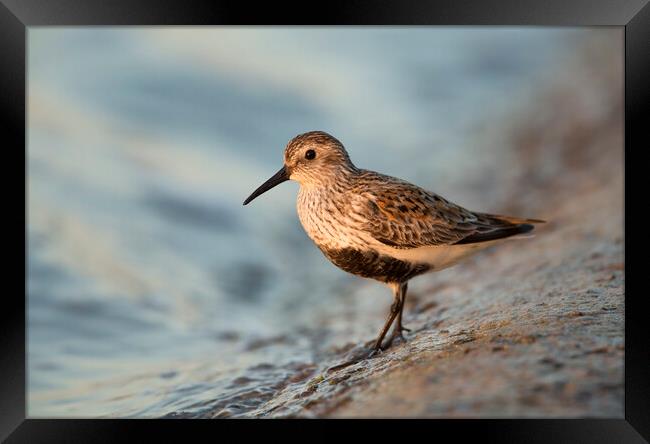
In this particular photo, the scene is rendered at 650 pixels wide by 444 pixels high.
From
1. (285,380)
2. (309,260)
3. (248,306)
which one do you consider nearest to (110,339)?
(248,306)

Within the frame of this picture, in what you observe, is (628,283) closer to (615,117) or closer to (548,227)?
(548,227)

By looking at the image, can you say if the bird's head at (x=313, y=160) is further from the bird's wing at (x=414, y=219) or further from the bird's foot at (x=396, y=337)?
the bird's foot at (x=396, y=337)

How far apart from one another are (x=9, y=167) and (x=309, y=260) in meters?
4.25

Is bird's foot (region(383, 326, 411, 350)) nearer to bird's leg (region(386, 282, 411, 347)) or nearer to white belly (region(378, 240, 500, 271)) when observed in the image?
bird's leg (region(386, 282, 411, 347))

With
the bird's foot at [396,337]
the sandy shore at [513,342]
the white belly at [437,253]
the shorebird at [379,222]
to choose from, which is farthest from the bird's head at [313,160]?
the sandy shore at [513,342]

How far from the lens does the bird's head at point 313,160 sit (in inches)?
157

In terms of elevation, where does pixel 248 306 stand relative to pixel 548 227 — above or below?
below

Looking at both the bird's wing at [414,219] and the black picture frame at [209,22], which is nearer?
the black picture frame at [209,22]

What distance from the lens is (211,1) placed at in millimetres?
3381

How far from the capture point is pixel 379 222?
11.9 ft

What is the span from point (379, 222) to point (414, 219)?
249 millimetres

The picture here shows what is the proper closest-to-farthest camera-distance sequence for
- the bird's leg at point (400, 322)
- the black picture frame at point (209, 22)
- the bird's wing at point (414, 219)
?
the black picture frame at point (209, 22) < the bird's wing at point (414, 219) < the bird's leg at point (400, 322)

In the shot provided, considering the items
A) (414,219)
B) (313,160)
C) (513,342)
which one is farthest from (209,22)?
(513,342)

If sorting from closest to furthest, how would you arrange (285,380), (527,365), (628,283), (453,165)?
1. (527,365)
2. (628,283)
3. (285,380)
4. (453,165)
